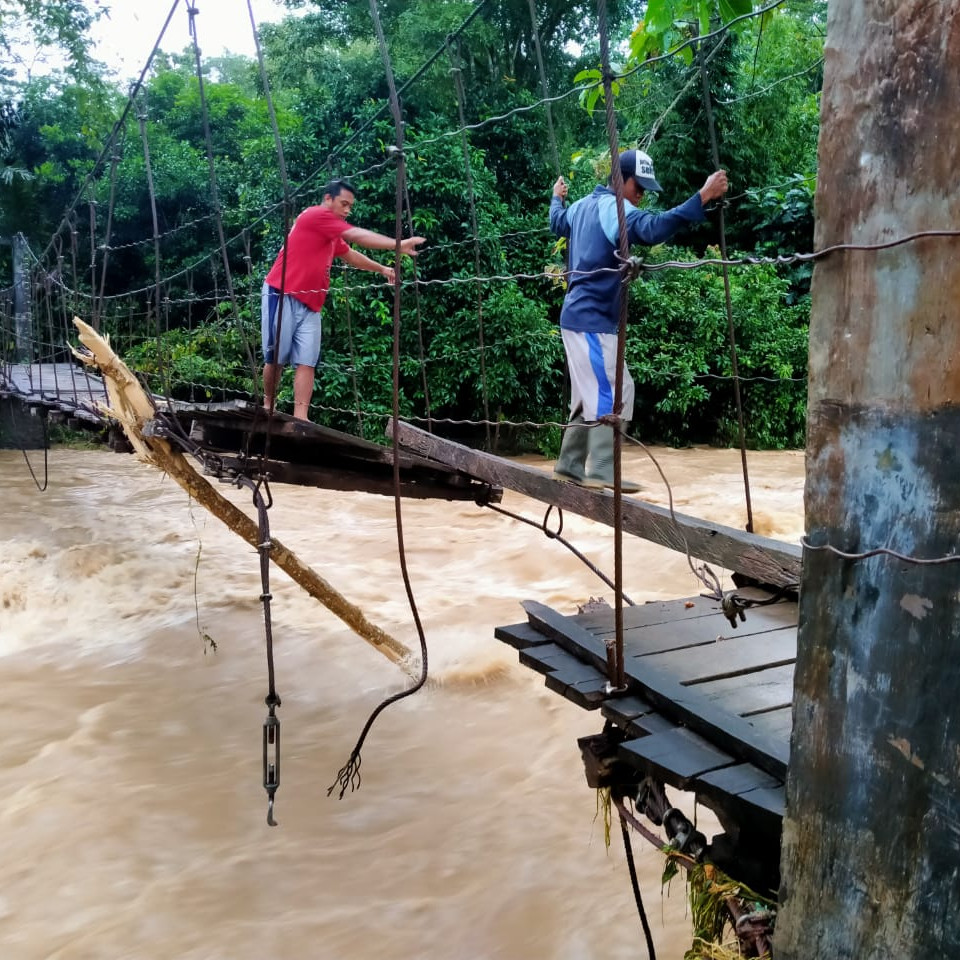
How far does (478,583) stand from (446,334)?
2824 millimetres

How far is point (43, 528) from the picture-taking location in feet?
21.6

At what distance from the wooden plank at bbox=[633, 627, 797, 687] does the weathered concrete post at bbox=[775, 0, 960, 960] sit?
609 mm

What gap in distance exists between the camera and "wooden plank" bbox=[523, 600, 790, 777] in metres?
1.46

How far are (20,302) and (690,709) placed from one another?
8288 millimetres

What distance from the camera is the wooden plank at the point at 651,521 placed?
192cm

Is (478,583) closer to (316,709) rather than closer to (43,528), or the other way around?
(316,709)

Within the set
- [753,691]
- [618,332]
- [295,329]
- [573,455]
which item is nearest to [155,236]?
[295,329]

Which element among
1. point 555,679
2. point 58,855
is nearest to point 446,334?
point 58,855

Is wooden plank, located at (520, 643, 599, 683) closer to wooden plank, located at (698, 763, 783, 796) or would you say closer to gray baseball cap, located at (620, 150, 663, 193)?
wooden plank, located at (698, 763, 783, 796)

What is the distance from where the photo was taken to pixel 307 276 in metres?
3.85

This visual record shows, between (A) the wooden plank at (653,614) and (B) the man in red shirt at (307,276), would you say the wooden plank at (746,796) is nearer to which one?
(A) the wooden plank at (653,614)

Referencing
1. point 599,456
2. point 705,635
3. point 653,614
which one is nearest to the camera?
point 705,635

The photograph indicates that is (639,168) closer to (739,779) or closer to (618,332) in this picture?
(618,332)

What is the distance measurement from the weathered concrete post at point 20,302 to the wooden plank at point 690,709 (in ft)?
24.6
